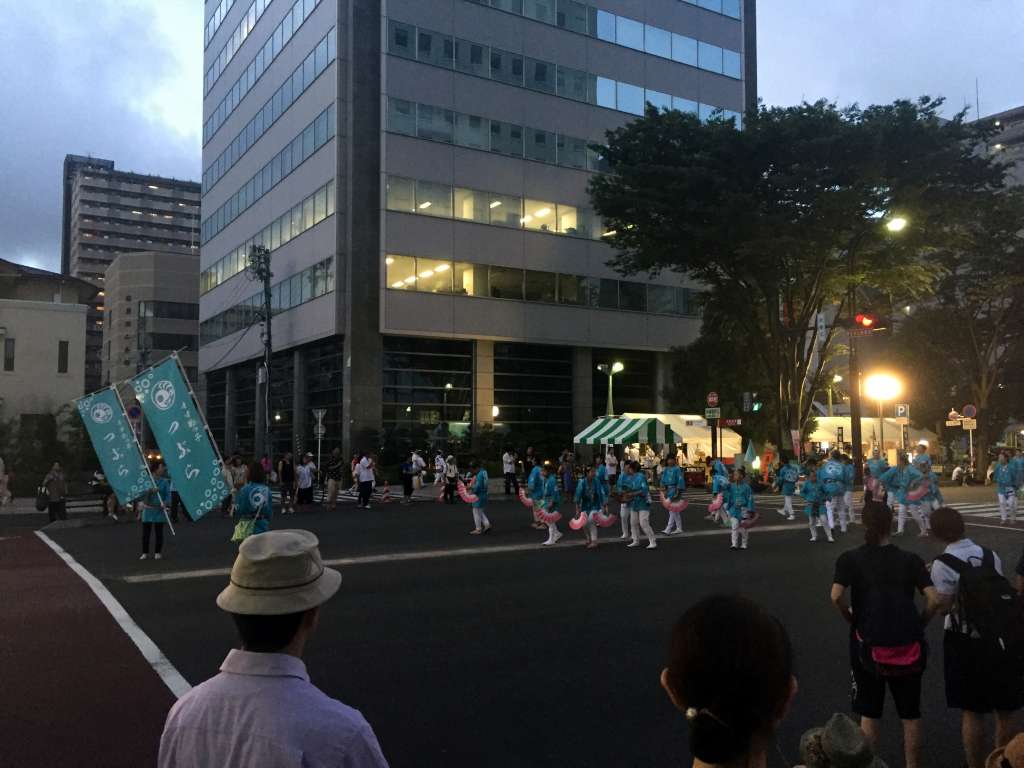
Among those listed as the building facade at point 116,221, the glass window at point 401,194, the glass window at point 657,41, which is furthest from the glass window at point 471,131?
the building facade at point 116,221

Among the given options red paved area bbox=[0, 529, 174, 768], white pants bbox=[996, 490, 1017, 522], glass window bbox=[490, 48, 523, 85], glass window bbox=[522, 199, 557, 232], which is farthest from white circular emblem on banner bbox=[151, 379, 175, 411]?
glass window bbox=[490, 48, 523, 85]

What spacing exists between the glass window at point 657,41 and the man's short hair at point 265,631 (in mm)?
48974

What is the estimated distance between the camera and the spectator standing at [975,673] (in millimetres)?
4391

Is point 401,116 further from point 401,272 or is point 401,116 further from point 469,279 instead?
point 469,279

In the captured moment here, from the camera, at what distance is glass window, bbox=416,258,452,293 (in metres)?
39.5

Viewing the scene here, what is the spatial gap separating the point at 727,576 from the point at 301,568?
1078 centimetres

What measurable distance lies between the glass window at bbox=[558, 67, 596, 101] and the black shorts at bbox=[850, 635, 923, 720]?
4246cm

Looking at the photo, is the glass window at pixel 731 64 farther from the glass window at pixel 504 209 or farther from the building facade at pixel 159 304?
the building facade at pixel 159 304

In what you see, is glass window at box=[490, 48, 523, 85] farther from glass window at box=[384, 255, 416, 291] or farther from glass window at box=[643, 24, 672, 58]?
glass window at box=[384, 255, 416, 291]

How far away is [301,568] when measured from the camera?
2305 millimetres

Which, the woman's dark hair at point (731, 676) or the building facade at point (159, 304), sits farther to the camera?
the building facade at point (159, 304)

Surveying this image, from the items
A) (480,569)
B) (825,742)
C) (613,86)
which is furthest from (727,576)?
(613,86)

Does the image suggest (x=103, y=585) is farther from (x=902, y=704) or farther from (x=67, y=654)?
(x=902, y=704)

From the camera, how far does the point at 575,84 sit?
43906 millimetres
